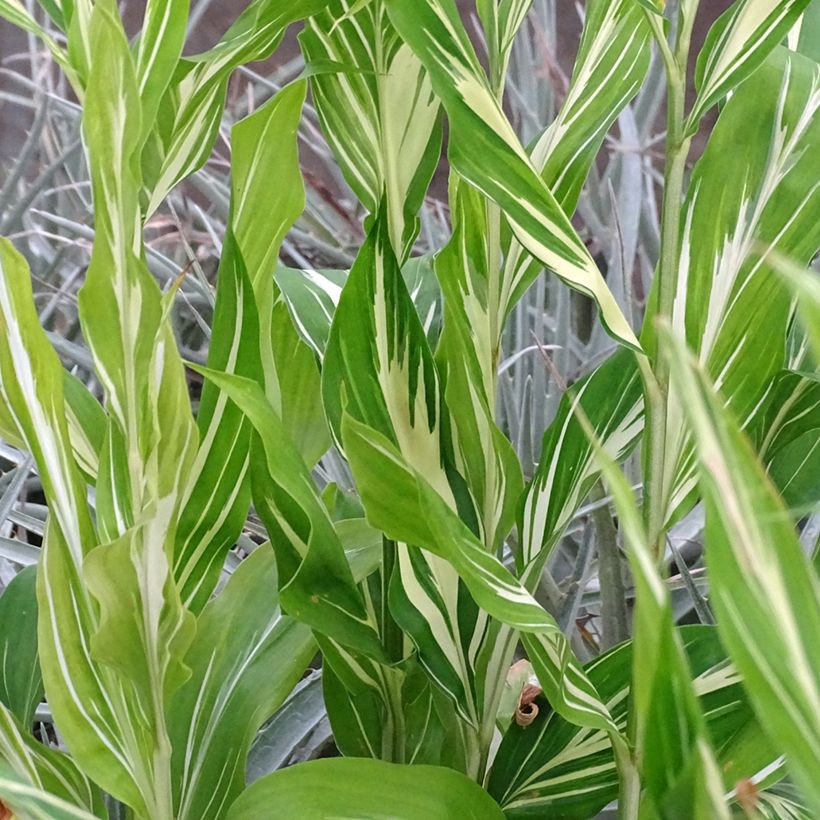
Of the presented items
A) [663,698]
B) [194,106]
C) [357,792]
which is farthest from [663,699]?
[194,106]

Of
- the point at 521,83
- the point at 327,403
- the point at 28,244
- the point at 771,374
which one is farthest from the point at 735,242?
the point at 28,244

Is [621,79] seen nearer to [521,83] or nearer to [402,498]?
[402,498]

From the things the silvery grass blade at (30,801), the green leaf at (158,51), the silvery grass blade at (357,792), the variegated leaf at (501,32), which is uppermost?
the variegated leaf at (501,32)

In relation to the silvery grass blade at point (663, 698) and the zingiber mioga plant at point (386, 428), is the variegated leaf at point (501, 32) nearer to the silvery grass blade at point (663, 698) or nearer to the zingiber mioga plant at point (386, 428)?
the zingiber mioga plant at point (386, 428)

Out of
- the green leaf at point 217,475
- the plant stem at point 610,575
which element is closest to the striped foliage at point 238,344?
the green leaf at point 217,475

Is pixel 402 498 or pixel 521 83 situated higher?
pixel 521 83

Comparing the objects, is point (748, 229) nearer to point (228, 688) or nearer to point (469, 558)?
point (469, 558)
